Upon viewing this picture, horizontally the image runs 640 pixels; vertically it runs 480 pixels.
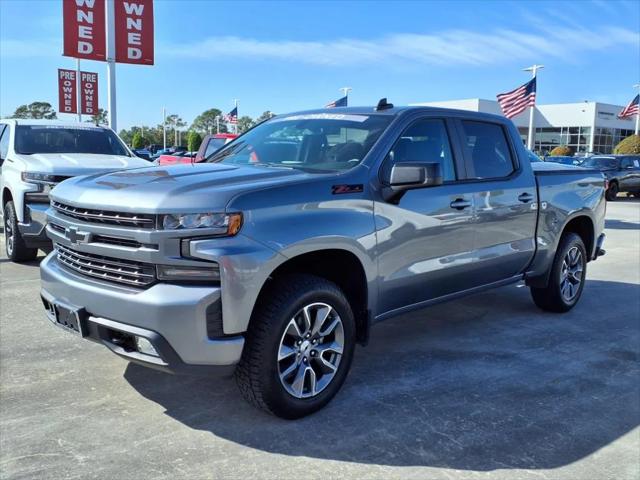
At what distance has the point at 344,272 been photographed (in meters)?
4.04

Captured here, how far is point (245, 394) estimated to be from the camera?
353 centimetres

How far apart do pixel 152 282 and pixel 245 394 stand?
2.85 ft

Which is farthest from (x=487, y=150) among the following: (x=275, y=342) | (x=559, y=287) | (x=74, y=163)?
(x=74, y=163)

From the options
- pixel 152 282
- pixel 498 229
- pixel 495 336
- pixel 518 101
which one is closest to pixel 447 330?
pixel 495 336

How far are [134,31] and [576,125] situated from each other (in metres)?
52.5

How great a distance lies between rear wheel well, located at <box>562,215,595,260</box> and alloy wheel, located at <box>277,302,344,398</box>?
3.65 meters

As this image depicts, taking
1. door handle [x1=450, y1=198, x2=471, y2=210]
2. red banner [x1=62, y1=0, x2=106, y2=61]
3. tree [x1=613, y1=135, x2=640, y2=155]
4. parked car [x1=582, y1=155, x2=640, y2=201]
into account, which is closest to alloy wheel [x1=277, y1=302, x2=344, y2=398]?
door handle [x1=450, y1=198, x2=471, y2=210]

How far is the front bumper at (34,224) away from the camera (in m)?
7.17

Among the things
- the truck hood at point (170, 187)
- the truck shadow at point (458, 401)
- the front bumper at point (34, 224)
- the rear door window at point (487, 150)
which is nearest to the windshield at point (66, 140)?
the front bumper at point (34, 224)

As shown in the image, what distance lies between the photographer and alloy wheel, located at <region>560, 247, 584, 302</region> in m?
6.12

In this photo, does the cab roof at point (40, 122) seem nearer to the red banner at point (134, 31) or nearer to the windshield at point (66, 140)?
the windshield at point (66, 140)

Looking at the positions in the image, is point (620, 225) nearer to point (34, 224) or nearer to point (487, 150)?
point (487, 150)

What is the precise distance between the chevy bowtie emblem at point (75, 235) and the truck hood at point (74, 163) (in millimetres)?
3786

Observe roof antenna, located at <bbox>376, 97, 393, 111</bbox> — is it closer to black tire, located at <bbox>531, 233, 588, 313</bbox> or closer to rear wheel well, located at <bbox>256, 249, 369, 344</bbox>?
rear wheel well, located at <bbox>256, 249, 369, 344</bbox>
